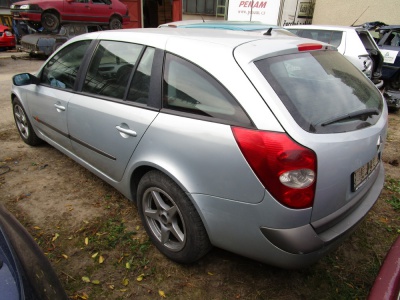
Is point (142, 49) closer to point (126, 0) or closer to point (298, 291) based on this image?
point (298, 291)

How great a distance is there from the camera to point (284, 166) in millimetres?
1525

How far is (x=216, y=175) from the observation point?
1.70 m

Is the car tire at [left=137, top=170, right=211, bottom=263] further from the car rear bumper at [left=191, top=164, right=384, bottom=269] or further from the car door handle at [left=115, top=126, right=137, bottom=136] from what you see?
the car door handle at [left=115, top=126, right=137, bottom=136]

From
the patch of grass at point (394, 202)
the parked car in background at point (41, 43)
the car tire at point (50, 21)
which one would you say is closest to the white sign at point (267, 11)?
the parked car in background at point (41, 43)

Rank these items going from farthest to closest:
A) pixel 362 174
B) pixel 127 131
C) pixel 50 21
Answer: pixel 50 21, pixel 127 131, pixel 362 174

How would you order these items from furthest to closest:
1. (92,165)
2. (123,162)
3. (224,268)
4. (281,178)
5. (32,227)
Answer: (92,165) → (32,227) → (123,162) → (224,268) → (281,178)

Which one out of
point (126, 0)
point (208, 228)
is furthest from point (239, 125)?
point (126, 0)

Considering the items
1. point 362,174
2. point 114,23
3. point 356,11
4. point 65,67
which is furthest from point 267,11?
point 362,174

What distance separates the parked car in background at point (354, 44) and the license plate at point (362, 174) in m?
4.16

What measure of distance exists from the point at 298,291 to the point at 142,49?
1.99 meters

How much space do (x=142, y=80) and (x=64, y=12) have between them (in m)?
12.1

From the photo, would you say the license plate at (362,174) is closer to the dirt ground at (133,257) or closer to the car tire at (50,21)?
the dirt ground at (133,257)

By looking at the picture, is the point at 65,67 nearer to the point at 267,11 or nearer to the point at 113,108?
the point at 113,108

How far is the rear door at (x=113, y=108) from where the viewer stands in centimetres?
217
